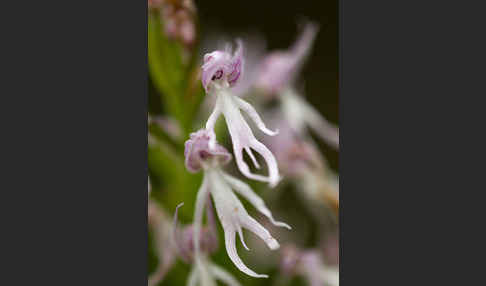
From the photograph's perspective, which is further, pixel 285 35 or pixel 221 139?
pixel 285 35

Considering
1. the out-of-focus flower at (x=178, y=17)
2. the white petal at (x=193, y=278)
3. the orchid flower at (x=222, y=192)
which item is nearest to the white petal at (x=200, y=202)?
the orchid flower at (x=222, y=192)

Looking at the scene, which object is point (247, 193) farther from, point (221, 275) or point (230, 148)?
point (230, 148)

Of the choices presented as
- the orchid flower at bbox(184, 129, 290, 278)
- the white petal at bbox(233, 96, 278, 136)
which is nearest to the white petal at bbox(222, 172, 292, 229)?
the orchid flower at bbox(184, 129, 290, 278)

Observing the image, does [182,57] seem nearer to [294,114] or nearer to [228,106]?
[228,106]

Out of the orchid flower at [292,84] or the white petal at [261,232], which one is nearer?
the white petal at [261,232]

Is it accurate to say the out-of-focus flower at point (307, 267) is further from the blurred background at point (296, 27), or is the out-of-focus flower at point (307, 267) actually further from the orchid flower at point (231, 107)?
the orchid flower at point (231, 107)

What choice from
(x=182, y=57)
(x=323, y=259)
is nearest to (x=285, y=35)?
(x=182, y=57)
